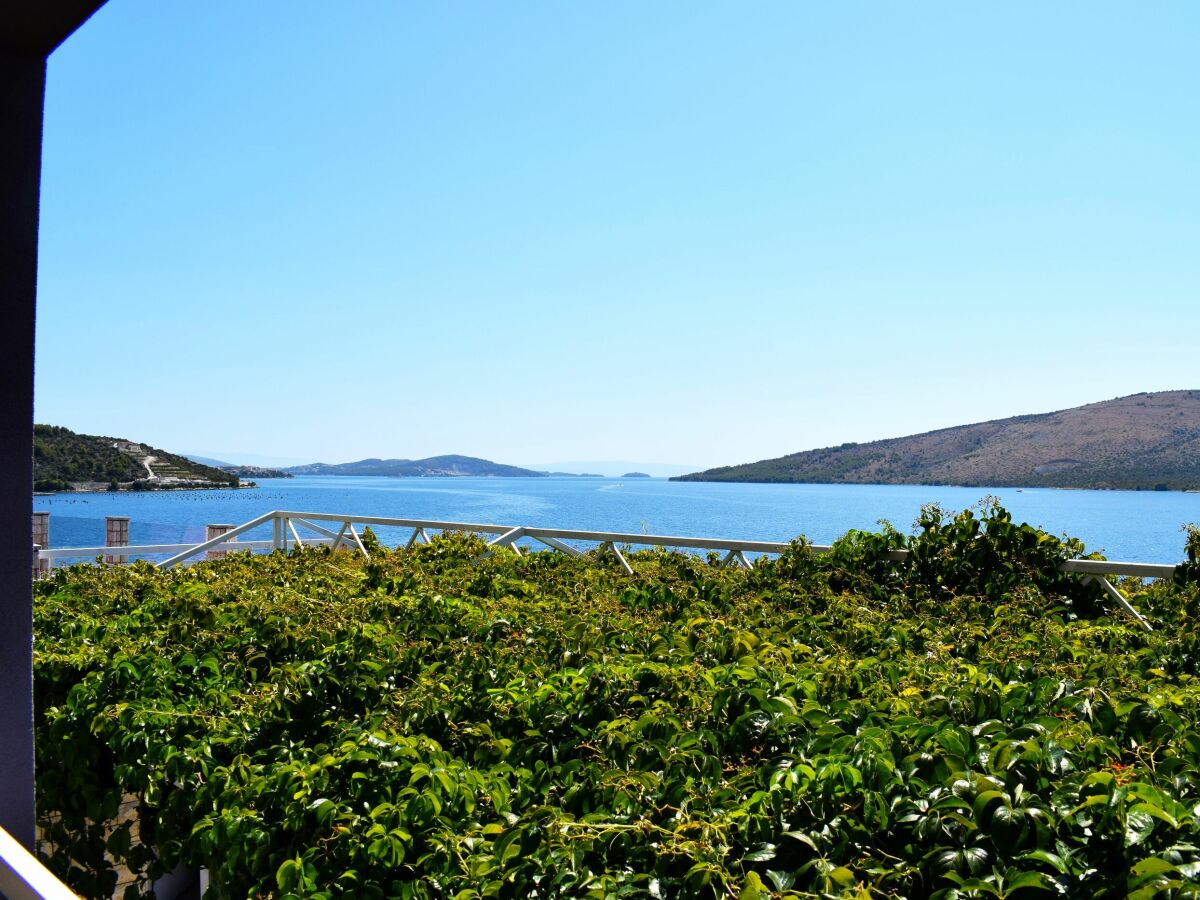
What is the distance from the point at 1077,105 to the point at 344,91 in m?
8.22

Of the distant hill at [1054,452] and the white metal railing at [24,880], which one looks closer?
the white metal railing at [24,880]

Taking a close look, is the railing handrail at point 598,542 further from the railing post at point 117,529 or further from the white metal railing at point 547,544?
the railing post at point 117,529

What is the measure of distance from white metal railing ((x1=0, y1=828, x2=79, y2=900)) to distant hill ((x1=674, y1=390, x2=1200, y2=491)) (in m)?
55.9

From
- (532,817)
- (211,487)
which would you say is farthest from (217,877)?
(211,487)

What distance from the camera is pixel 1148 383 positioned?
2163 inches

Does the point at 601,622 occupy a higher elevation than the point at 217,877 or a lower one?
higher

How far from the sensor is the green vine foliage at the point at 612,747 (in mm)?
1464

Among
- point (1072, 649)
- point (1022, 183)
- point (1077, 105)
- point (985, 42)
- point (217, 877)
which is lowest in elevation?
point (217, 877)

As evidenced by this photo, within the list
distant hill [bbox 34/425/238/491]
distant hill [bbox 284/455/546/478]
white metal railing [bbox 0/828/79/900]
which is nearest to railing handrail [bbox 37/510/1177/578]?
white metal railing [bbox 0/828/79/900]

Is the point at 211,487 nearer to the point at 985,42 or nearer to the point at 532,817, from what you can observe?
the point at 985,42

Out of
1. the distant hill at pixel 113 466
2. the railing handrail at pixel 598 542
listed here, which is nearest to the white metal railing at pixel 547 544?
the railing handrail at pixel 598 542

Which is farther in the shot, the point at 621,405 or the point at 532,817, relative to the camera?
the point at 621,405

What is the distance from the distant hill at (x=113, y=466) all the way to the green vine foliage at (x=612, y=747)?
29.3 m

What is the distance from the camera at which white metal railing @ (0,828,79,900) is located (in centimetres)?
103
